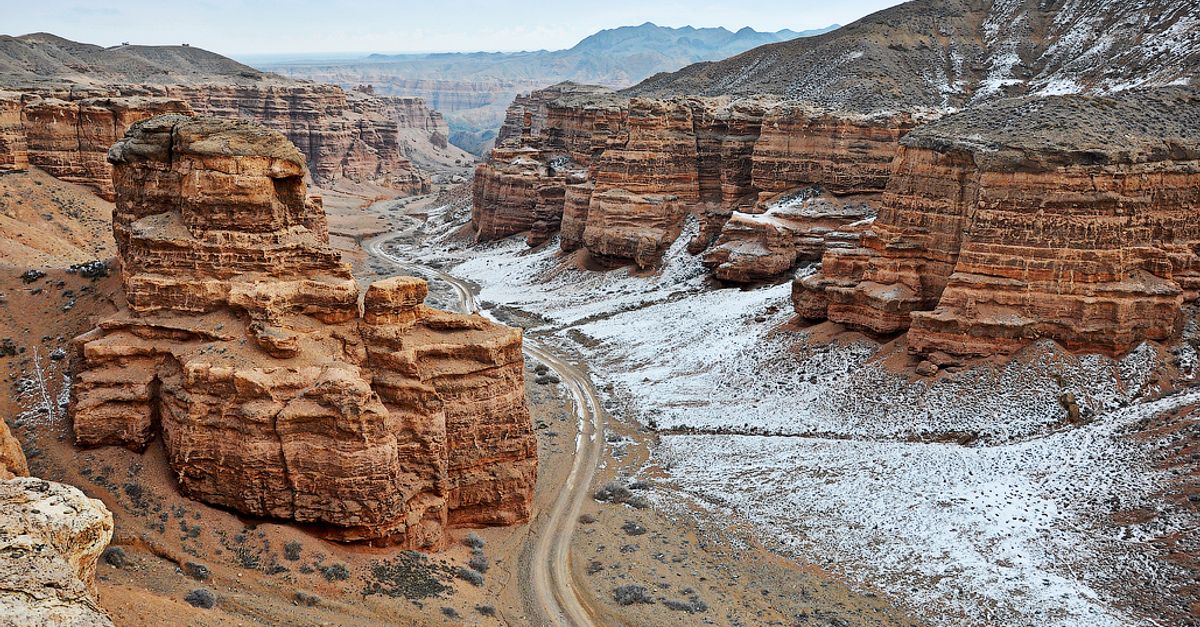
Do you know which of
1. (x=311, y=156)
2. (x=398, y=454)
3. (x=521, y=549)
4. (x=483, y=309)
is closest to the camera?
(x=398, y=454)

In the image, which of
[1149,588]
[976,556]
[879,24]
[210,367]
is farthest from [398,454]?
[879,24]

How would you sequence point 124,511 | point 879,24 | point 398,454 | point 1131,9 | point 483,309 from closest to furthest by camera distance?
point 124,511 → point 398,454 → point 483,309 → point 1131,9 → point 879,24

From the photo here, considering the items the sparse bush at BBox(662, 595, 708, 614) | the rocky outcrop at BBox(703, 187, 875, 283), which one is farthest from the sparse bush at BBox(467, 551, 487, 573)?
the rocky outcrop at BBox(703, 187, 875, 283)

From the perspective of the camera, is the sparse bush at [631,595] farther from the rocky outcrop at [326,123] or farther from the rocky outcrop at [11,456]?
the rocky outcrop at [326,123]

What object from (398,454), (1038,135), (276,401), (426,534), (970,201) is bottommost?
(426,534)

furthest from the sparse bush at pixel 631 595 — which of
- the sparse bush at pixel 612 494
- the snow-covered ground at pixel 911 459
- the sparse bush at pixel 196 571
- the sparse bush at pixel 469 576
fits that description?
the sparse bush at pixel 196 571

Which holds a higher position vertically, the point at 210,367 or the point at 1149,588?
the point at 210,367

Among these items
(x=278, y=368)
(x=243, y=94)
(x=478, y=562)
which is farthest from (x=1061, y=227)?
(x=243, y=94)

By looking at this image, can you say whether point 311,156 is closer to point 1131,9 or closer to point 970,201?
point 1131,9
